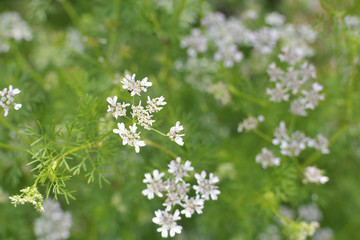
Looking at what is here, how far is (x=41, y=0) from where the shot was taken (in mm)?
3062

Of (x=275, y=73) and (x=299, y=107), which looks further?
(x=299, y=107)

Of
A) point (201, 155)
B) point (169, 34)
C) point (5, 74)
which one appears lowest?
point (201, 155)

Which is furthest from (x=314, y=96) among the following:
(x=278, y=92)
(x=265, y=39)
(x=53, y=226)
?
(x=53, y=226)

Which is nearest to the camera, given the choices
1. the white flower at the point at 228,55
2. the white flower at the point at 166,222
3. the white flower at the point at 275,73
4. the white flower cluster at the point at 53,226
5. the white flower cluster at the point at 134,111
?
the white flower cluster at the point at 134,111

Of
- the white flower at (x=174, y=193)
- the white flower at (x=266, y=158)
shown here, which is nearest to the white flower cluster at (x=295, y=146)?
the white flower at (x=266, y=158)

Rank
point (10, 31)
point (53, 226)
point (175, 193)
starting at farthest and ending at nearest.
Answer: point (10, 31), point (53, 226), point (175, 193)

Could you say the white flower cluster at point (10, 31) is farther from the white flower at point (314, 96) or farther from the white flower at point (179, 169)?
the white flower at point (314, 96)

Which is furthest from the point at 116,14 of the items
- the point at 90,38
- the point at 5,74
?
the point at 5,74

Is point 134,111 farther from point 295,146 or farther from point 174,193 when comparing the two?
point 295,146

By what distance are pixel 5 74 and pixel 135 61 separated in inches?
47.5

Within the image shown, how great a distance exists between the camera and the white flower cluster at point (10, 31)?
10.4 feet

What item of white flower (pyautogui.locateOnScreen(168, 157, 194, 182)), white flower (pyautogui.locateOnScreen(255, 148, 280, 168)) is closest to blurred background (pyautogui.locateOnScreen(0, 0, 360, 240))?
white flower (pyautogui.locateOnScreen(255, 148, 280, 168))

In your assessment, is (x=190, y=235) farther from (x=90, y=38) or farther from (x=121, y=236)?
(x=90, y=38)

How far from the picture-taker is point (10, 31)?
126 inches
